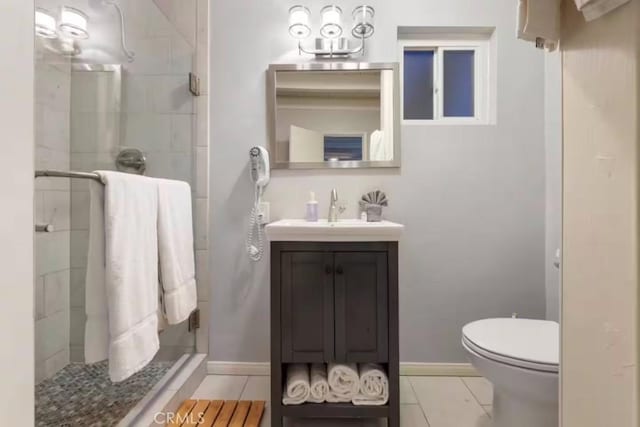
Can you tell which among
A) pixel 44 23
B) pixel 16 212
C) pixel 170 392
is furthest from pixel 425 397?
pixel 44 23

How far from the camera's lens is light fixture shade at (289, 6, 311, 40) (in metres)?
1.67

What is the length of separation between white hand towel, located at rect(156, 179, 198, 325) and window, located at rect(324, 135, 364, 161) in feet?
2.41

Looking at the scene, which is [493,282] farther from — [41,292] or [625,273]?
[41,292]

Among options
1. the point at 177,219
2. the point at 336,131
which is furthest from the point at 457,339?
the point at 177,219

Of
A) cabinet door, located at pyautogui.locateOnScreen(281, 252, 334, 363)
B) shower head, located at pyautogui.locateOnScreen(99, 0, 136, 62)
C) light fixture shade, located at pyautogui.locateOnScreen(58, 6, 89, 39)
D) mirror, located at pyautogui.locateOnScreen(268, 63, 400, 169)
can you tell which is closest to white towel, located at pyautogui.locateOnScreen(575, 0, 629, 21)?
cabinet door, located at pyautogui.locateOnScreen(281, 252, 334, 363)

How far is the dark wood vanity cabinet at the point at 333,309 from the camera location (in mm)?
1232

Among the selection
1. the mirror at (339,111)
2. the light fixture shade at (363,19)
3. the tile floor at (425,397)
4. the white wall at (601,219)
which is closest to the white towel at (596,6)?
the white wall at (601,219)

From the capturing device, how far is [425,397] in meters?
1.54

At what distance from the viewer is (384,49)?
1729mm

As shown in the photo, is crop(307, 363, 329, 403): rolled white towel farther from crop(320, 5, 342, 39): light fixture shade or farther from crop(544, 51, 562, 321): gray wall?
crop(320, 5, 342, 39): light fixture shade

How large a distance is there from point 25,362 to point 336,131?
1483 mm

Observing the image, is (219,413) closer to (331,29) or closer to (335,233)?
(335,233)

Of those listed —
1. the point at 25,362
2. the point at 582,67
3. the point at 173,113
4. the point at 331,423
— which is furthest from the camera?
the point at 173,113

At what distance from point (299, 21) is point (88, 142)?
1.15m
